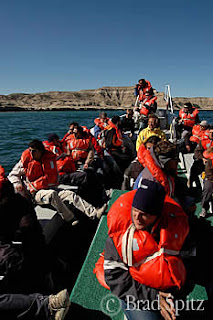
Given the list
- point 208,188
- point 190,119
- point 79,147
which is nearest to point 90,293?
point 208,188

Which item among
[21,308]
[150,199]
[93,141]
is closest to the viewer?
[150,199]

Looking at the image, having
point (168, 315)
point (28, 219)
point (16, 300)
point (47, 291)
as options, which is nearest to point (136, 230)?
point (168, 315)

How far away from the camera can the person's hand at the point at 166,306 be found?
54.8 inches

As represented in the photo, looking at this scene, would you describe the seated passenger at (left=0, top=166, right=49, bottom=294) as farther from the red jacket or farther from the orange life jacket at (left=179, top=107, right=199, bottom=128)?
the orange life jacket at (left=179, top=107, right=199, bottom=128)

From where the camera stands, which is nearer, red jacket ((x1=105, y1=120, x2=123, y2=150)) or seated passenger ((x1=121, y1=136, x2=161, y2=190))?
seated passenger ((x1=121, y1=136, x2=161, y2=190))

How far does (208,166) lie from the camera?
3.24 meters

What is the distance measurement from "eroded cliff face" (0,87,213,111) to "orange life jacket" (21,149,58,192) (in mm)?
117277

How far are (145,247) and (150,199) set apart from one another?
0.32 m

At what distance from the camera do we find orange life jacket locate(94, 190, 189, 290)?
1.36 metres

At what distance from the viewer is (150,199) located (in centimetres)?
134

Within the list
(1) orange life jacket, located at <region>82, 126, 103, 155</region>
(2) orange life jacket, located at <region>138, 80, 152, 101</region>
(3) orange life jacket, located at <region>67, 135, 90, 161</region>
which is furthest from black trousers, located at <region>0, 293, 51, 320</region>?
(2) orange life jacket, located at <region>138, 80, 152, 101</region>

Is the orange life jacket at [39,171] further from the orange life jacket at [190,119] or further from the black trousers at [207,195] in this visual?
the orange life jacket at [190,119]

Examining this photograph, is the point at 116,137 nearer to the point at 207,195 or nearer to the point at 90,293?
the point at 207,195

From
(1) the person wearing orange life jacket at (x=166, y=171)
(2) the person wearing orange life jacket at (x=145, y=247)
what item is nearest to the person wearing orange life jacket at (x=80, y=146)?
(1) the person wearing orange life jacket at (x=166, y=171)
